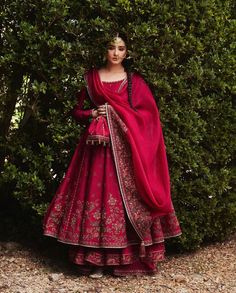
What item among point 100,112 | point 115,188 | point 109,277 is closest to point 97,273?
point 109,277

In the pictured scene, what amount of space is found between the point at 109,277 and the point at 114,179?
734 millimetres

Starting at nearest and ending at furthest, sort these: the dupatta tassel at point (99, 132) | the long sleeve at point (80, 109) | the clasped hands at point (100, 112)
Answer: the dupatta tassel at point (99, 132), the clasped hands at point (100, 112), the long sleeve at point (80, 109)

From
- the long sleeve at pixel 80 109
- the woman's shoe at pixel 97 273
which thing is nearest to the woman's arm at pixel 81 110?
the long sleeve at pixel 80 109

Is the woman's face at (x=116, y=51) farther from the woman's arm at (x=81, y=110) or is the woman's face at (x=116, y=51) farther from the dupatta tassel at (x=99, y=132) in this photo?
the dupatta tassel at (x=99, y=132)

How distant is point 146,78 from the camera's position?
4211mm

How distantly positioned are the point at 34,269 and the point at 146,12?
79.3 inches

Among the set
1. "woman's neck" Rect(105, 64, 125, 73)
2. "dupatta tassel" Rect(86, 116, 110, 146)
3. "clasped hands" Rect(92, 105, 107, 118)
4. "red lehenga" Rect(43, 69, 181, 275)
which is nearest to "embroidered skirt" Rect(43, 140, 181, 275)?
"red lehenga" Rect(43, 69, 181, 275)

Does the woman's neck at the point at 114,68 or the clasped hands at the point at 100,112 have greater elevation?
the woman's neck at the point at 114,68

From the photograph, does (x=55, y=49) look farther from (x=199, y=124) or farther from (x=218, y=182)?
(x=218, y=182)

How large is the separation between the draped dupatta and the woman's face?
0.53ft

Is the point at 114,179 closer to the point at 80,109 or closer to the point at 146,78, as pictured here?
the point at 80,109

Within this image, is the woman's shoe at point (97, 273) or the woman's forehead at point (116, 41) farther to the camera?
the woman's shoe at point (97, 273)

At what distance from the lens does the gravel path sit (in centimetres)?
405

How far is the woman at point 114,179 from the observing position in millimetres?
4012
